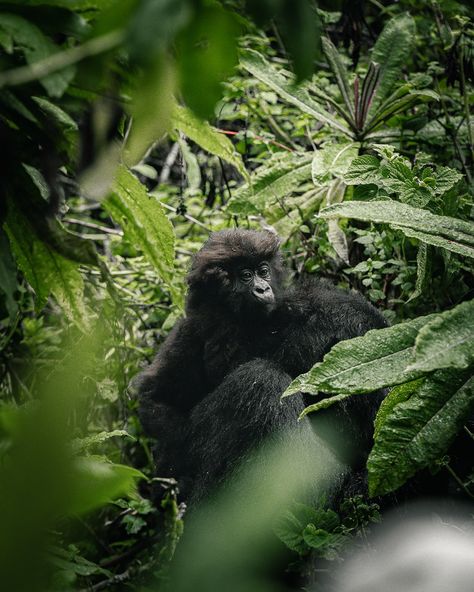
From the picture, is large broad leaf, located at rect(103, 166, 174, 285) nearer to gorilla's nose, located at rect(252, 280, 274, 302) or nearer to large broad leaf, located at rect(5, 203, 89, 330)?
large broad leaf, located at rect(5, 203, 89, 330)

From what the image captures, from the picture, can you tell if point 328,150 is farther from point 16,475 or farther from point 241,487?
point 16,475

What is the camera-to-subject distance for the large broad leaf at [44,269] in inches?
61.0

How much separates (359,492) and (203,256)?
1.49m

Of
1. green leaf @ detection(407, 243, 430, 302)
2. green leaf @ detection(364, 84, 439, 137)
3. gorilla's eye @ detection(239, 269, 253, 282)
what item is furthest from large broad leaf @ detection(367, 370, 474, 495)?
green leaf @ detection(364, 84, 439, 137)

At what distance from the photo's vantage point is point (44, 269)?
65.2 inches

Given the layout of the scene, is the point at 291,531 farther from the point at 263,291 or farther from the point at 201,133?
the point at 263,291

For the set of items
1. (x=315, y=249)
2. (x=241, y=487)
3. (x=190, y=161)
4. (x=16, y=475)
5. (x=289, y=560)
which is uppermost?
(x=16, y=475)

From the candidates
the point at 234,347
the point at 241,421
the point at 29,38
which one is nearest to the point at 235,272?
the point at 234,347

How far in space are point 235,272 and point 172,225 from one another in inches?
65.5

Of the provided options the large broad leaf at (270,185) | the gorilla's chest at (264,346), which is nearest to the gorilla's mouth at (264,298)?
the gorilla's chest at (264,346)

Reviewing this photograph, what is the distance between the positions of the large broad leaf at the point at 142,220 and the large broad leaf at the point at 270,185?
190 cm

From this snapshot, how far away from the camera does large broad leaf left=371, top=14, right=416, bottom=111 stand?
12.5ft

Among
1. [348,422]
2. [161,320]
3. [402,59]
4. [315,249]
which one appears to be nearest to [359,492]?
[348,422]

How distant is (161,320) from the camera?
4422mm
